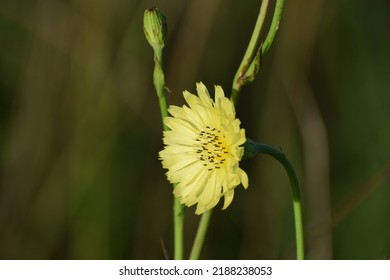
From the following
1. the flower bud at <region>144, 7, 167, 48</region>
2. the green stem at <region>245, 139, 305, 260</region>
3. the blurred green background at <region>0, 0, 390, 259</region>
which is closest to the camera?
the green stem at <region>245, 139, 305, 260</region>

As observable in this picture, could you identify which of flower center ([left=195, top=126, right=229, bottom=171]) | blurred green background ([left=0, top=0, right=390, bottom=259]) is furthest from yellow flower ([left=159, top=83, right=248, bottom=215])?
blurred green background ([left=0, top=0, right=390, bottom=259])

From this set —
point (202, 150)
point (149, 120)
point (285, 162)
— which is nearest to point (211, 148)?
point (202, 150)

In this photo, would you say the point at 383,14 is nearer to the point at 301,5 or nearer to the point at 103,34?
the point at 301,5

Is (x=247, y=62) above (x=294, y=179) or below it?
above

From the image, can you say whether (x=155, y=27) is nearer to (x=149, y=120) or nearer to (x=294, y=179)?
(x=294, y=179)

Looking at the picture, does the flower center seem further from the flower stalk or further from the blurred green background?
the blurred green background
